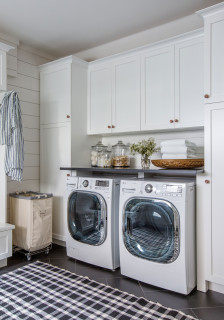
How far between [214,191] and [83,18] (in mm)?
2269

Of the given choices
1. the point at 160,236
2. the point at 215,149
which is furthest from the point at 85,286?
the point at 215,149

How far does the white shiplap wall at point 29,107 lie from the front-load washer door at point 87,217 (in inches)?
34.7

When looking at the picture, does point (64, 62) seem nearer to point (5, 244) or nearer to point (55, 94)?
point (55, 94)

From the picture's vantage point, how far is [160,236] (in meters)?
2.26

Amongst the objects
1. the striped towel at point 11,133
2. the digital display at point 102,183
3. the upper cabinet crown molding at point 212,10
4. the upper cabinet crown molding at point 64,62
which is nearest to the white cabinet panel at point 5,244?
the striped towel at point 11,133

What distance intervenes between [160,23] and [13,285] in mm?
3120

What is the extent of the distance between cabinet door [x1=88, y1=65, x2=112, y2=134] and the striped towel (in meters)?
0.92

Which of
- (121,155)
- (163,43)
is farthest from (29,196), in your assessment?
(163,43)

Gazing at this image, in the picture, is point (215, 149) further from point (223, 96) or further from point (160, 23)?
point (160, 23)

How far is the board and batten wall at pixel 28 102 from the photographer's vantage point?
3357mm

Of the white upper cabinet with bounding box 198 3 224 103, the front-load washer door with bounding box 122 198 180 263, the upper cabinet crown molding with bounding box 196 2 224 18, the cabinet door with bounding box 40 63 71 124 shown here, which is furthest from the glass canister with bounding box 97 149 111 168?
the upper cabinet crown molding with bounding box 196 2 224 18

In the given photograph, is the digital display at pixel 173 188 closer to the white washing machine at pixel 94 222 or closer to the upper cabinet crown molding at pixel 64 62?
the white washing machine at pixel 94 222

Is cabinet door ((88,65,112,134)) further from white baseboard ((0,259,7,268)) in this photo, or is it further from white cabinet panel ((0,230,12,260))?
white baseboard ((0,259,7,268))

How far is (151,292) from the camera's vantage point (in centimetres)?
222
